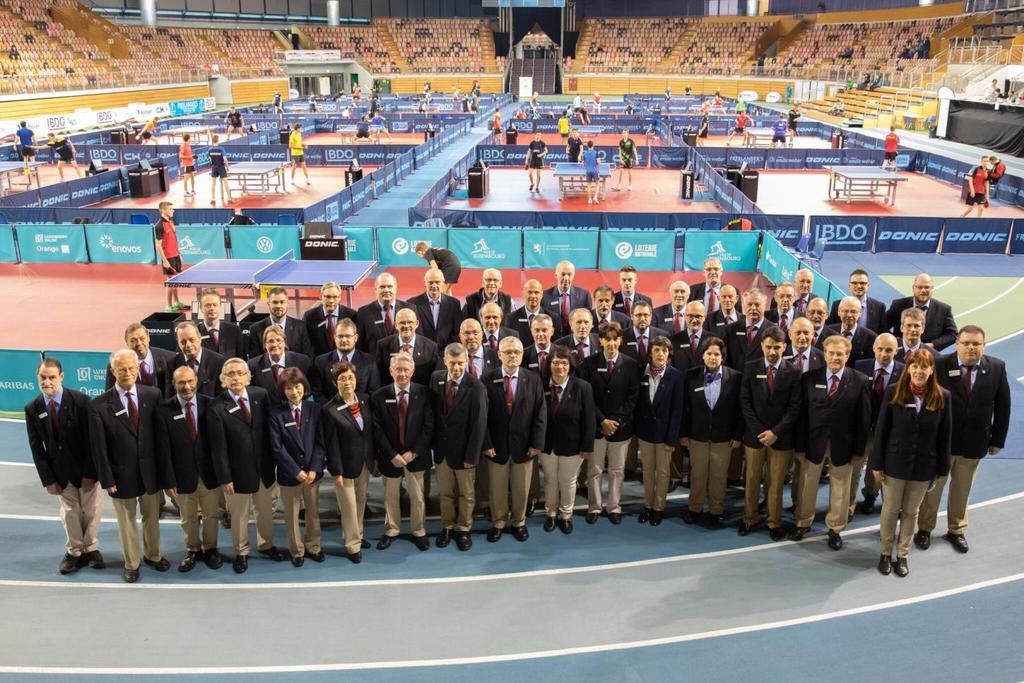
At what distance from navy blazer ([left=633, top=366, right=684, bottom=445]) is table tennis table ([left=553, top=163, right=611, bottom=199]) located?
60.3ft

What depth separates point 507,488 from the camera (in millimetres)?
8031

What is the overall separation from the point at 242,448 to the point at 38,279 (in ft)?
46.3

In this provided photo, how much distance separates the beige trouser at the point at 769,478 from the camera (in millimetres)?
7820

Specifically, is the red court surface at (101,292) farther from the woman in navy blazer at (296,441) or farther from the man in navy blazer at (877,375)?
the man in navy blazer at (877,375)

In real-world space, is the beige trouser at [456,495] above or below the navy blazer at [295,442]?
below

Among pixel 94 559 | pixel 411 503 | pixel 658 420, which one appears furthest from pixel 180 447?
pixel 658 420

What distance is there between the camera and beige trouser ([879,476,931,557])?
7148 mm

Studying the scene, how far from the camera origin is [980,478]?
9.18 metres

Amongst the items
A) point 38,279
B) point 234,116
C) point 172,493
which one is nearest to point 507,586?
point 172,493

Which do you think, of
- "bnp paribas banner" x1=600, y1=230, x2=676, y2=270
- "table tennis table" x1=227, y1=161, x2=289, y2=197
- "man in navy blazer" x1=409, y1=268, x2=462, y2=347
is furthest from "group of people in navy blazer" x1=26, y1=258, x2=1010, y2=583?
"table tennis table" x1=227, y1=161, x2=289, y2=197

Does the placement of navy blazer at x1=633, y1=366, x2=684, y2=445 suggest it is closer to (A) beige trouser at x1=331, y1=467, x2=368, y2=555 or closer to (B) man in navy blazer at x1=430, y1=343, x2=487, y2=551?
(B) man in navy blazer at x1=430, y1=343, x2=487, y2=551

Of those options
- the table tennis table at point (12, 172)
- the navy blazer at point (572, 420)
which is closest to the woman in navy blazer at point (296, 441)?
the navy blazer at point (572, 420)

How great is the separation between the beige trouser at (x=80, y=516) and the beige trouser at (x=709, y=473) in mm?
5763

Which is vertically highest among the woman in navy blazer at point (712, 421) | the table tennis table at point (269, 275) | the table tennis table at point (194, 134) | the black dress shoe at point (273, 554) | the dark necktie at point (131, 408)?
the table tennis table at point (194, 134)
